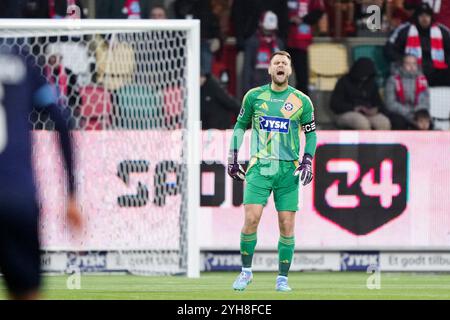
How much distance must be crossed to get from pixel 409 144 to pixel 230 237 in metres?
2.14

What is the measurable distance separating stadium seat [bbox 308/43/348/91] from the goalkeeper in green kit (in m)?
5.62

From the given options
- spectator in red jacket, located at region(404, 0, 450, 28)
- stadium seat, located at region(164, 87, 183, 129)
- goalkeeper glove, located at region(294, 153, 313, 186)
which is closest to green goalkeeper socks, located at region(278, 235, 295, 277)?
goalkeeper glove, located at region(294, 153, 313, 186)

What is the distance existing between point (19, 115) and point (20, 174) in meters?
0.32

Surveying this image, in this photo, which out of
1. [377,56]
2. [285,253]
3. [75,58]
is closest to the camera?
[285,253]

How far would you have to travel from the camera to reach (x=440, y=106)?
15.8 meters

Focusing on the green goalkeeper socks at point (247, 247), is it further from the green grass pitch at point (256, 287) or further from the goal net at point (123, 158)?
the goal net at point (123, 158)

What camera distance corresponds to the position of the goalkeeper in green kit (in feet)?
35.1

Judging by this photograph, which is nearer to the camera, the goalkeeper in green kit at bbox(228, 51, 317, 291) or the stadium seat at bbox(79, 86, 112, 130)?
the goalkeeper in green kit at bbox(228, 51, 317, 291)

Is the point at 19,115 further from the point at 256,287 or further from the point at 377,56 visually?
the point at 377,56

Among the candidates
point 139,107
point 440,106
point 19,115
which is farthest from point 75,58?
point 19,115

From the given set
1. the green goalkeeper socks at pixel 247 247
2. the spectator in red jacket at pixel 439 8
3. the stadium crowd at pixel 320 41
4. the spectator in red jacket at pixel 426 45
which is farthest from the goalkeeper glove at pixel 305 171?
the spectator in red jacket at pixel 439 8

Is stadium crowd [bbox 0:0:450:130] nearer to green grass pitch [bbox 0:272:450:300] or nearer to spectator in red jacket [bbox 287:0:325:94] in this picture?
spectator in red jacket [bbox 287:0:325:94]

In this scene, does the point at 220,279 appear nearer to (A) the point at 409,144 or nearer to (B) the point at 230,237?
(B) the point at 230,237

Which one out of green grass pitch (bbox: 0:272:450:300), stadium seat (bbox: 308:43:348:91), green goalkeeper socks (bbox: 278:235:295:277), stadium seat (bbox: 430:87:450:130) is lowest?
green grass pitch (bbox: 0:272:450:300)
